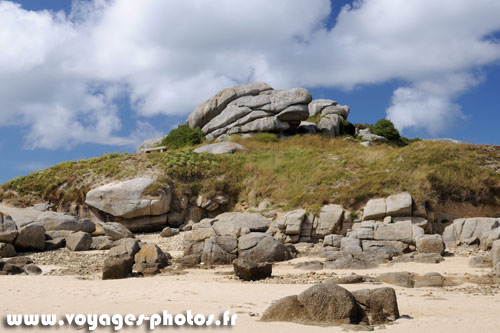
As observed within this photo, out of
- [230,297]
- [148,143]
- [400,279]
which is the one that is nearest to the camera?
[230,297]

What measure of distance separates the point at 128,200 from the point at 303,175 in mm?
9889

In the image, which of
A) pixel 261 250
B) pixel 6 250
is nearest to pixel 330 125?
pixel 261 250

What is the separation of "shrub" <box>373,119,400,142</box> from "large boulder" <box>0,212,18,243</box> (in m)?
37.4

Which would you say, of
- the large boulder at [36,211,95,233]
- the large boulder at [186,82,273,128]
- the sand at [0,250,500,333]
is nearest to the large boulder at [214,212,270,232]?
the sand at [0,250,500,333]

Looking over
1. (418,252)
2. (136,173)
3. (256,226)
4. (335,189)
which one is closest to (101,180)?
(136,173)

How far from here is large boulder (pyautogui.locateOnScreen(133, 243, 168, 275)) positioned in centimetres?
1597

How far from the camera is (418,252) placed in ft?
57.2

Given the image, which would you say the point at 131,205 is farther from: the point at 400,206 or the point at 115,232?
the point at 400,206

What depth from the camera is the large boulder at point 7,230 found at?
20.1m

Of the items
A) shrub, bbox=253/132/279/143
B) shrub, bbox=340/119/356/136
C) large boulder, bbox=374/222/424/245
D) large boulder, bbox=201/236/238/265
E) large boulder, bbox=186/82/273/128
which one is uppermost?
large boulder, bbox=186/82/273/128

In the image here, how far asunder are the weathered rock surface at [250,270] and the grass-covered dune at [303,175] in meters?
8.33

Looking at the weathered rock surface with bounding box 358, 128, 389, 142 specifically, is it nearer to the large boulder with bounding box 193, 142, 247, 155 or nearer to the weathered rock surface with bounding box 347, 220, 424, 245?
the large boulder with bounding box 193, 142, 247, 155

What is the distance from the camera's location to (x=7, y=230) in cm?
2025

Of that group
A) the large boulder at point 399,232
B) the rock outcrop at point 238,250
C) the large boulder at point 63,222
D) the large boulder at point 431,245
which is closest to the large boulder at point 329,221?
the large boulder at point 399,232
